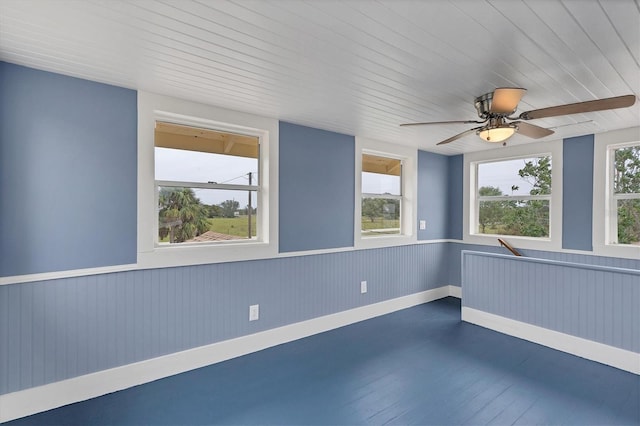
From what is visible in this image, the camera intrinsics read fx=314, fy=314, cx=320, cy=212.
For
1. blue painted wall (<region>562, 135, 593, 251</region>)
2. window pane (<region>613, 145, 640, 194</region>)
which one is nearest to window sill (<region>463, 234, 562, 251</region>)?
blue painted wall (<region>562, 135, 593, 251</region>)

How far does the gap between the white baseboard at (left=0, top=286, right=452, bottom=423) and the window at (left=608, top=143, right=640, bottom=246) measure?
3.08m

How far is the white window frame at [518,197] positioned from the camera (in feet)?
12.9

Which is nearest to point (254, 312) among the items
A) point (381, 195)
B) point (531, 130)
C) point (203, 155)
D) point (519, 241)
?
point (203, 155)

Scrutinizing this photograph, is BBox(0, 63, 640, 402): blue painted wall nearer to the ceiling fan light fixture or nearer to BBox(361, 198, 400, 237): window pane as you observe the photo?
BBox(361, 198, 400, 237): window pane

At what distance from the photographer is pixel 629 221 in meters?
3.50

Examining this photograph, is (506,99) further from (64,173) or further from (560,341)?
(64,173)

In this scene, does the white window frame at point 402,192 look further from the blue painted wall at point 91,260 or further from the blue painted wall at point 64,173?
the blue painted wall at point 64,173

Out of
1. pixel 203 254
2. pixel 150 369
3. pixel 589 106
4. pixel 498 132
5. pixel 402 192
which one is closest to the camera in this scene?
pixel 589 106

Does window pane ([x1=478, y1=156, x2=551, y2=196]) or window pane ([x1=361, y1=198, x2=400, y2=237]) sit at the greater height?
window pane ([x1=478, y1=156, x2=551, y2=196])

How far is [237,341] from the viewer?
9.82 feet

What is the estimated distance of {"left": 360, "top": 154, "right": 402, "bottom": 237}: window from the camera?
4262 millimetres

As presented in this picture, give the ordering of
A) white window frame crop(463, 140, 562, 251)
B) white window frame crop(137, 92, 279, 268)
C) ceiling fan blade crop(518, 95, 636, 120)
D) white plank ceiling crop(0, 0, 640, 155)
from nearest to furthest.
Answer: white plank ceiling crop(0, 0, 640, 155), ceiling fan blade crop(518, 95, 636, 120), white window frame crop(137, 92, 279, 268), white window frame crop(463, 140, 562, 251)

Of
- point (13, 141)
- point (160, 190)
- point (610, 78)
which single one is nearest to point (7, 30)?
point (13, 141)

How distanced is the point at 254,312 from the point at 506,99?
276cm
